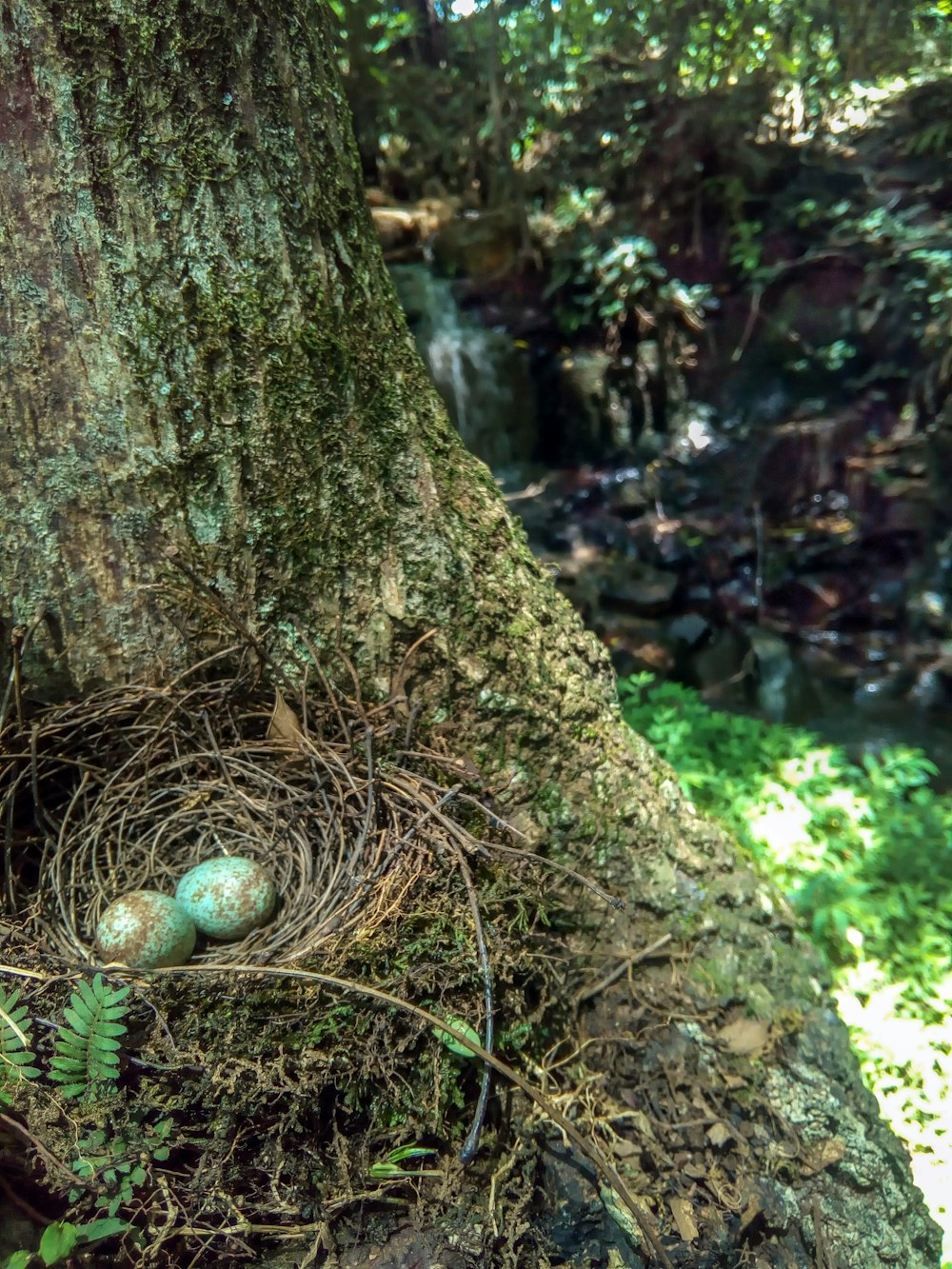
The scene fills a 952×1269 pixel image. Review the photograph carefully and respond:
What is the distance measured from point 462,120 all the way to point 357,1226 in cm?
996

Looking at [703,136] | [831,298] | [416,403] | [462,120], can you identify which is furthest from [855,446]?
[416,403]

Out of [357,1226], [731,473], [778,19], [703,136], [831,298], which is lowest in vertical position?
[731,473]

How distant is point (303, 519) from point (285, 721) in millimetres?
452

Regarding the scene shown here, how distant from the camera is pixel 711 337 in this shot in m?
8.71

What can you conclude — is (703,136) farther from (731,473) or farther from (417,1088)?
(417,1088)

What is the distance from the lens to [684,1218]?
1.50 metres

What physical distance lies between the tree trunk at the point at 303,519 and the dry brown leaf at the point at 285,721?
0.12m

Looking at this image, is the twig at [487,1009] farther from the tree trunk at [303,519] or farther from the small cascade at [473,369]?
the small cascade at [473,369]

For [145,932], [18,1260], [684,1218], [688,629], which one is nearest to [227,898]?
[145,932]

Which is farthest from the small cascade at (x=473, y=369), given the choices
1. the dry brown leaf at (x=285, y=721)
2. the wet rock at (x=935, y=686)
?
the dry brown leaf at (x=285, y=721)

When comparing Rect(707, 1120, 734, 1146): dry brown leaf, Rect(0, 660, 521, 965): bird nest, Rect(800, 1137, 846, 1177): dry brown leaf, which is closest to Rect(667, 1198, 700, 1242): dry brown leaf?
Rect(707, 1120, 734, 1146): dry brown leaf

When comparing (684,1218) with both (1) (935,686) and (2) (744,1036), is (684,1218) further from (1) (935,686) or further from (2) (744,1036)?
→ (1) (935,686)

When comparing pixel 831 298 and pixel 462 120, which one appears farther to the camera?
pixel 462 120

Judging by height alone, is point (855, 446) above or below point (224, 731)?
below
